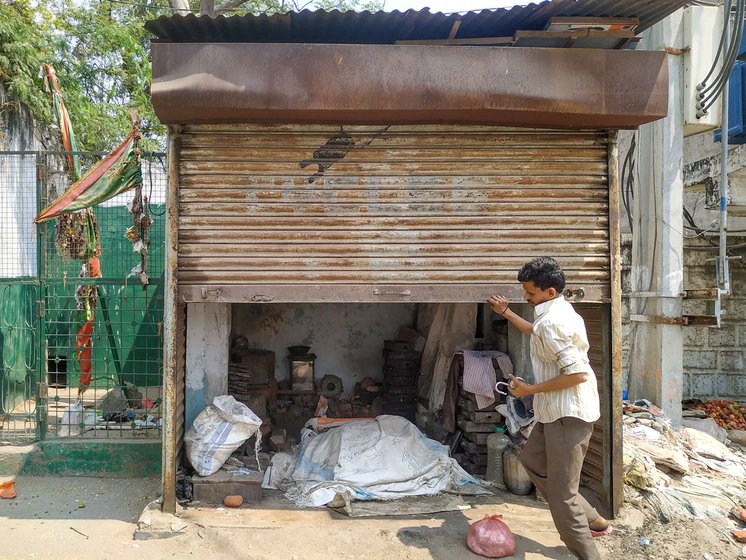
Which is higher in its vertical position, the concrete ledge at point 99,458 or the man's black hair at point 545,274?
the man's black hair at point 545,274

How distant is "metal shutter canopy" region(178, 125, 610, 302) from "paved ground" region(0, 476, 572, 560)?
1.87 meters

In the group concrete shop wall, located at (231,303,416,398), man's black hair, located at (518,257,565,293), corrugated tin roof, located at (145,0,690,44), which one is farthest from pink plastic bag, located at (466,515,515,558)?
concrete shop wall, located at (231,303,416,398)

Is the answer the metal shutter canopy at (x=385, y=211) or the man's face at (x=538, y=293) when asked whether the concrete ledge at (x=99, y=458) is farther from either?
the man's face at (x=538, y=293)

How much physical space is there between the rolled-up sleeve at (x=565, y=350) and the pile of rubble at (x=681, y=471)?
2.03 m

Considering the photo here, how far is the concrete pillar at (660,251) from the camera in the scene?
21.1 feet

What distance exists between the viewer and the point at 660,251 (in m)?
6.48

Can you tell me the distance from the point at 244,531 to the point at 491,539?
6.39 ft

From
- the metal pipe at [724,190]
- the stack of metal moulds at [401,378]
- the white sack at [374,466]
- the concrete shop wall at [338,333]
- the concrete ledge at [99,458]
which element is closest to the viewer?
the white sack at [374,466]

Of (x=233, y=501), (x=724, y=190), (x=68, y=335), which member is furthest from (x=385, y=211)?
(x=724, y=190)

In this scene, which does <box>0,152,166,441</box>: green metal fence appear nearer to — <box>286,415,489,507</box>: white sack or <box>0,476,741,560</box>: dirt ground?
<box>0,476,741,560</box>: dirt ground

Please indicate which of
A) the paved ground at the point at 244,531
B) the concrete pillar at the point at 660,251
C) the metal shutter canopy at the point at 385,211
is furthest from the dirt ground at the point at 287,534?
the concrete pillar at the point at 660,251

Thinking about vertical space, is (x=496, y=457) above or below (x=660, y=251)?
below

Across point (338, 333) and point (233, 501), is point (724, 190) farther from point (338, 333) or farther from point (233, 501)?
point (233, 501)

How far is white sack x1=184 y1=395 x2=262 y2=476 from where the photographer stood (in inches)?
189
